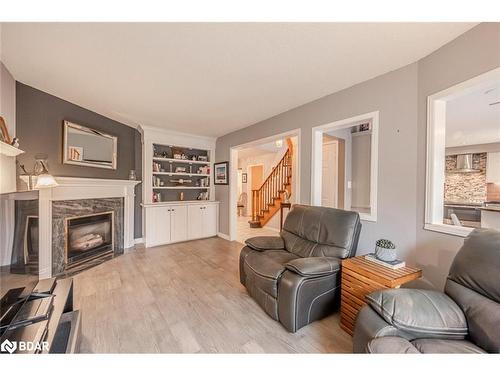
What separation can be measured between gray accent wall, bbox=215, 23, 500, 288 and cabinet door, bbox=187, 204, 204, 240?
11.1 feet

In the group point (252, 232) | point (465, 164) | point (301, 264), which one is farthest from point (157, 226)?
point (465, 164)

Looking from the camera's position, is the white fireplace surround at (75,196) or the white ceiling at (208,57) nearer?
the white ceiling at (208,57)

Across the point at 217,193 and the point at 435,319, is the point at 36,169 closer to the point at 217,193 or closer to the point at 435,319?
the point at 217,193

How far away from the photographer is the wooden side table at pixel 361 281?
59.3 inches

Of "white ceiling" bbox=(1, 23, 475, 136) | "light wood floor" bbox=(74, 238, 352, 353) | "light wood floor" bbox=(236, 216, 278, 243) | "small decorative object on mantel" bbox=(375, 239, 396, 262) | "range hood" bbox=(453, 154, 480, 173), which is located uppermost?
"white ceiling" bbox=(1, 23, 475, 136)

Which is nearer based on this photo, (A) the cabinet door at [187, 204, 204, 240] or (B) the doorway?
(B) the doorway

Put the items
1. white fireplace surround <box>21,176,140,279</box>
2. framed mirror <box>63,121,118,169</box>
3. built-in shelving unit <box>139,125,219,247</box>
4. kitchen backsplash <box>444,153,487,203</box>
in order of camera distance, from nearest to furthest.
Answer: white fireplace surround <box>21,176,140,279</box>, framed mirror <box>63,121,118,169</box>, built-in shelving unit <box>139,125,219,247</box>, kitchen backsplash <box>444,153,487,203</box>

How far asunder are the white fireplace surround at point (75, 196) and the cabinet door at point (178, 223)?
74cm

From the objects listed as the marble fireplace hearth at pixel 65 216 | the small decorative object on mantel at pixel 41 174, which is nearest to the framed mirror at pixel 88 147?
the small decorative object on mantel at pixel 41 174

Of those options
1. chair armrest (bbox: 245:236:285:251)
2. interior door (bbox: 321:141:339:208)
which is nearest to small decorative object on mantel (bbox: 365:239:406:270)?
chair armrest (bbox: 245:236:285:251)

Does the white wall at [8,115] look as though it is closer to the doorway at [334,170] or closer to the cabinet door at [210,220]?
the cabinet door at [210,220]

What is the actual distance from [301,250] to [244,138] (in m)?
2.66

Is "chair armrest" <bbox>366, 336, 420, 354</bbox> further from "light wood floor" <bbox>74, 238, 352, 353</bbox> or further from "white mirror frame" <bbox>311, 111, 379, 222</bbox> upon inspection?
"white mirror frame" <bbox>311, 111, 379, 222</bbox>

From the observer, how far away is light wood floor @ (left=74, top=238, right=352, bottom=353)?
1.58m
